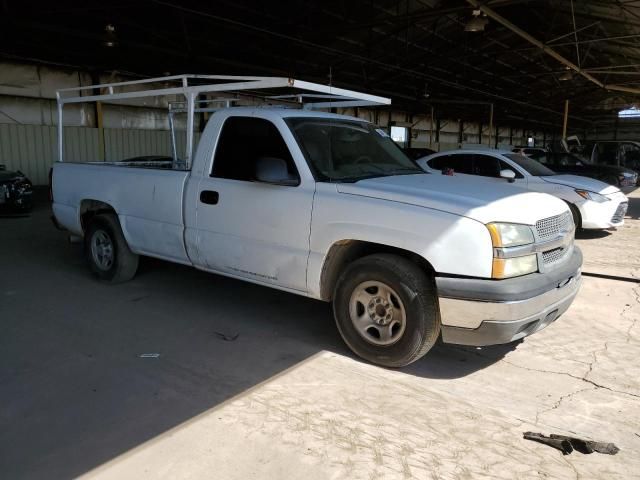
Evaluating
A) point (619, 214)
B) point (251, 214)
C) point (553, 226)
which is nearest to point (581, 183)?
point (619, 214)

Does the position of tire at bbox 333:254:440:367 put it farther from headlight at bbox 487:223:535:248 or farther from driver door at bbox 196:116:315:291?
headlight at bbox 487:223:535:248

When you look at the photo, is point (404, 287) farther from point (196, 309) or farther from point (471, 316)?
point (196, 309)

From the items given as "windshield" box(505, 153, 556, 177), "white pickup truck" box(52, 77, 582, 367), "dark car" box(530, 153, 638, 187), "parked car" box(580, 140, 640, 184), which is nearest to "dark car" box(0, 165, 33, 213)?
"white pickup truck" box(52, 77, 582, 367)

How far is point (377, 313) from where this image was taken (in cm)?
396

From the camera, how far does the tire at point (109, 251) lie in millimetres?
6031

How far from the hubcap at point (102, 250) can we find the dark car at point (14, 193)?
6.77 m

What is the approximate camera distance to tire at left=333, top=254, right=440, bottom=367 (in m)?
3.71

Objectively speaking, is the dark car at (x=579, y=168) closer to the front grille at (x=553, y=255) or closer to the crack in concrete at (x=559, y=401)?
the front grille at (x=553, y=255)

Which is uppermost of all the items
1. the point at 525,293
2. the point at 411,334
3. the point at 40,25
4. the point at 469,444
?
the point at 40,25

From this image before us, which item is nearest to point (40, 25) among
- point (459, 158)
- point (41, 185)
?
point (41, 185)

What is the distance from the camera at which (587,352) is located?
→ 4.45 meters

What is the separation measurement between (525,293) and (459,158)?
736 centimetres

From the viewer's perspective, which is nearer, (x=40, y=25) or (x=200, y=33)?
(x=40, y=25)

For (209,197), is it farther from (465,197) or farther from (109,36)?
(109,36)
